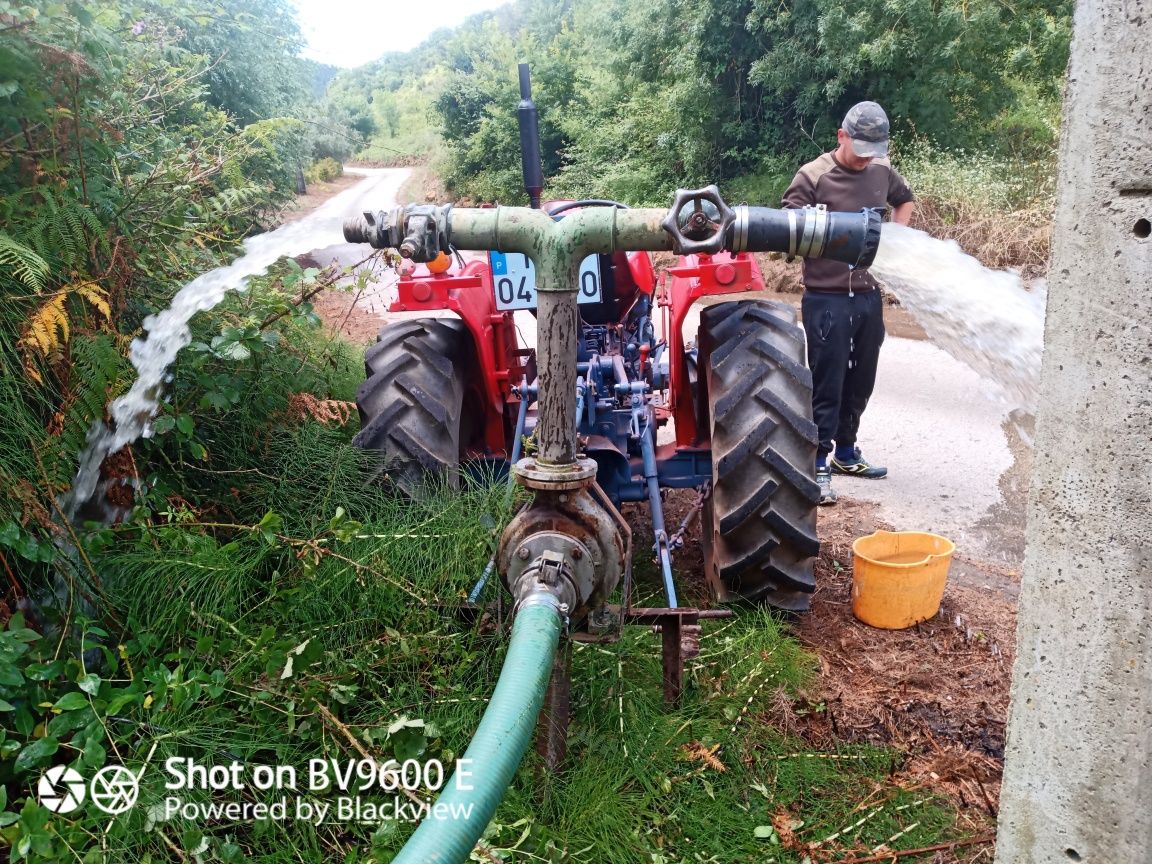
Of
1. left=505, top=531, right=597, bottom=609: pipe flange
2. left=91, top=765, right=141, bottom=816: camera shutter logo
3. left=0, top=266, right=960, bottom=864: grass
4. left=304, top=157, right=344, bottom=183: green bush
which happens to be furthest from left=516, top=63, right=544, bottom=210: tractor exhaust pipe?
left=304, top=157, right=344, bottom=183: green bush

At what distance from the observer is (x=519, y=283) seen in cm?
371

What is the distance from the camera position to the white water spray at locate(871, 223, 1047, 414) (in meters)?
2.86

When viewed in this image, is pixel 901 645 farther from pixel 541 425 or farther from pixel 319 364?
pixel 319 364

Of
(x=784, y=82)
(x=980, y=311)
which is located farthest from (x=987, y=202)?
(x=980, y=311)

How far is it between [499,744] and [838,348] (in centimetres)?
394

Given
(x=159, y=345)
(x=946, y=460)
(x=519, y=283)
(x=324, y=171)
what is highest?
(x=324, y=171)

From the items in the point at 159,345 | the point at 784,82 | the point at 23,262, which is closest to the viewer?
the point at 23,262

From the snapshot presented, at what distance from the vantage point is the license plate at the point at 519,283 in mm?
3695

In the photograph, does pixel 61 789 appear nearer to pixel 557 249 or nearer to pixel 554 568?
pixel 554 568

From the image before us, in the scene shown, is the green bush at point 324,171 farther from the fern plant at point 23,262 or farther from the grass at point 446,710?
the grass at point 446,710

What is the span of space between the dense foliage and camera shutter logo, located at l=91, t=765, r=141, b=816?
13.4m

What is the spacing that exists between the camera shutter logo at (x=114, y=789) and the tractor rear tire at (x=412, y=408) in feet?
4.16

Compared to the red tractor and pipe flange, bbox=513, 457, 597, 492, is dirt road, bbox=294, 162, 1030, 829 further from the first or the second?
pipe flange, bbox=513, 457, 597, 492

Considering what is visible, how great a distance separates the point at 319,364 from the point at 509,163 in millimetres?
21312
